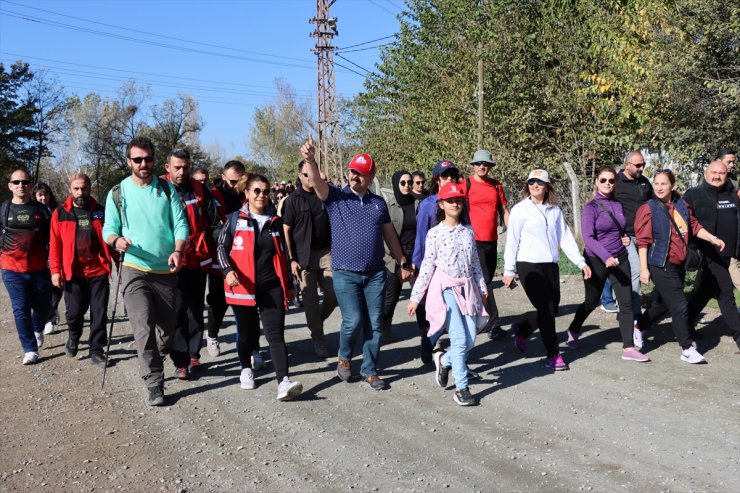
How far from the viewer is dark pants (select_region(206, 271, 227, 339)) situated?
7703 mm

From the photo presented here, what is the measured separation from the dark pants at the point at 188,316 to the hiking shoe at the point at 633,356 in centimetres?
433

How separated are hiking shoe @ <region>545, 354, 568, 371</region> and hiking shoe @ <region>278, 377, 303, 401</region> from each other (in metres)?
2.49

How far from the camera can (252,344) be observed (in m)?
6.65

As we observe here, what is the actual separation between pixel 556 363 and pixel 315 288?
2.62 metres

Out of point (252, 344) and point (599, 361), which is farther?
point (599, 361)

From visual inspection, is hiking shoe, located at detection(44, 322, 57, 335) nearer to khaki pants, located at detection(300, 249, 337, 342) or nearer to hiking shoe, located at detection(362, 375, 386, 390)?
khaki pants, located at detection(300, 249, 337, 342)

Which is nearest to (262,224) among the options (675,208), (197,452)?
(197,452)

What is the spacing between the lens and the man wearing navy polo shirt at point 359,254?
636 centimetres

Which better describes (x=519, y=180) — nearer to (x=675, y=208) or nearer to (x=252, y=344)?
(x=675, y=208)

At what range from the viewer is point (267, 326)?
6.34m

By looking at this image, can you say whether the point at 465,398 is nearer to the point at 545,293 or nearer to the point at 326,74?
the point at 545,293

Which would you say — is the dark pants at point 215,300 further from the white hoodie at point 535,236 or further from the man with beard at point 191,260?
the white hoodie at point 535,236

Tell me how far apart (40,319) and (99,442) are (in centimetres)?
391

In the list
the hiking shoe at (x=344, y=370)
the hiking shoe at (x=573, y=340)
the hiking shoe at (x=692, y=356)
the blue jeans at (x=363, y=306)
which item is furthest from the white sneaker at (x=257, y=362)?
the hiking shoe at (x=692, y=356)
